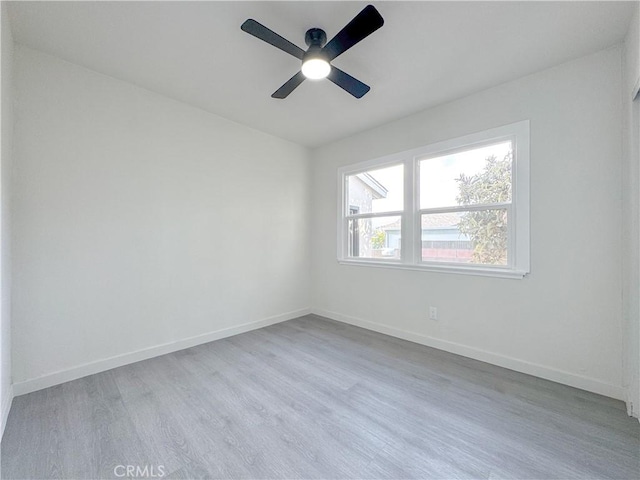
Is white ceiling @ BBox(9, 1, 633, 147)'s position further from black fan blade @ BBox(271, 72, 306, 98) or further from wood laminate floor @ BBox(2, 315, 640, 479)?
wood laminate floor @ BBox(2, 315, 640, 479)

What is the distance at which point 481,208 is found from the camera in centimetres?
266

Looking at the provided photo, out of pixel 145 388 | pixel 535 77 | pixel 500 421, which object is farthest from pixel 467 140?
pixel 145 388

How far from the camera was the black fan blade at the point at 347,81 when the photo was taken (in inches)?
77.0

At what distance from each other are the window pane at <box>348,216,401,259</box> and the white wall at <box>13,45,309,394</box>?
4.19 ft

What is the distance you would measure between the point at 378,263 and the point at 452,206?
44.3 inches

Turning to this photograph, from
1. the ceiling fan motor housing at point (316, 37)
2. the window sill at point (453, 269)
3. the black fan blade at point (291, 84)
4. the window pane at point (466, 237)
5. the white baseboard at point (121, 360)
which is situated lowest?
the white baseboard at point (121, 360)

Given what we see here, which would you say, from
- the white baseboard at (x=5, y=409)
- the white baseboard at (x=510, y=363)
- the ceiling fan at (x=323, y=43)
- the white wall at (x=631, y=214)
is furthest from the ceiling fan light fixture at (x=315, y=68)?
the white baseboard at (x=5, y=409)

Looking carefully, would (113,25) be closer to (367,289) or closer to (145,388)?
(145,388)

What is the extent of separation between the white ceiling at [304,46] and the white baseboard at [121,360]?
2.59 m

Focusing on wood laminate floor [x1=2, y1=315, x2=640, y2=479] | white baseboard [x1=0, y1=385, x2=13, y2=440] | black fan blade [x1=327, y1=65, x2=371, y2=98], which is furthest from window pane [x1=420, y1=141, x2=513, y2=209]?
white baseboard [x1=0, y1=385, x2=13, y2=440]

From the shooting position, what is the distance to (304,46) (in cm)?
207

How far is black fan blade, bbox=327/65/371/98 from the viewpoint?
196cm

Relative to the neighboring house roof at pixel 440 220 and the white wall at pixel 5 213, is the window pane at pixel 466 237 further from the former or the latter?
the white wall at pixel 5 213

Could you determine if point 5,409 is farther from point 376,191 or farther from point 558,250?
point 558,250
